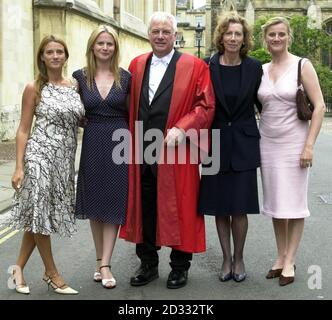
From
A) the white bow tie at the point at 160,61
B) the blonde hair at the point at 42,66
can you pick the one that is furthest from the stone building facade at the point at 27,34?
the white bow tie at the point at 160,61

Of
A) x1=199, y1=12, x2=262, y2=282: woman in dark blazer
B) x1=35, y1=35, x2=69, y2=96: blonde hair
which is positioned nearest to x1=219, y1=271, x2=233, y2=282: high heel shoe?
x1=199, y1=12, x2=262, y2=282: woman in dark blazer

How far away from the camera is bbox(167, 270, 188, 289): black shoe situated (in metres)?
4.89

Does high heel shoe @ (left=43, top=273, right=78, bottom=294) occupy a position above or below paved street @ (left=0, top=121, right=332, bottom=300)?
above

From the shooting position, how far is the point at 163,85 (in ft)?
15.6

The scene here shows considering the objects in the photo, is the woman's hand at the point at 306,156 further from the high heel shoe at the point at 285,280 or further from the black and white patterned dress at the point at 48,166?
the black and white patterned dress at the point at 48,166

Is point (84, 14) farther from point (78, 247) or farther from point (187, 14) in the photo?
Answer: point (187, 14)

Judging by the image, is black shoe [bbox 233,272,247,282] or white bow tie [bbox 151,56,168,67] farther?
black shoe [bbox 233,272,247,282]

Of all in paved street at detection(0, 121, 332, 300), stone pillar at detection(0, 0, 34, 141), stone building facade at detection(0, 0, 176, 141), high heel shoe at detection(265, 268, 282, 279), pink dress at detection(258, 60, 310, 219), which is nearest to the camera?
paved street at detection(0, 121, 332, 300)

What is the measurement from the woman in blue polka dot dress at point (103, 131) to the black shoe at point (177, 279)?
0.47m

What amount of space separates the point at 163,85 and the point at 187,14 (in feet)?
321

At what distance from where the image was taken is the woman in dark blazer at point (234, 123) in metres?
4.85

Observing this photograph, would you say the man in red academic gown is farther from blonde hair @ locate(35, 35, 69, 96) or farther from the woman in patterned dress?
blonde hair @ locate(35, 35, 69, 96)

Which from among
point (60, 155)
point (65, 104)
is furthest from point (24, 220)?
point (65, 104)

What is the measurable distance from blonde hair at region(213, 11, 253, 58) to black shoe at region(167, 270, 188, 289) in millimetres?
1917
